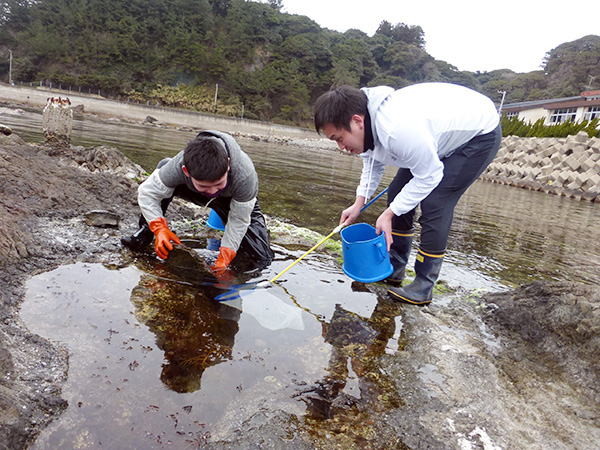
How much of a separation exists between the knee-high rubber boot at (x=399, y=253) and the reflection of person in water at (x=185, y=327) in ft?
4.89

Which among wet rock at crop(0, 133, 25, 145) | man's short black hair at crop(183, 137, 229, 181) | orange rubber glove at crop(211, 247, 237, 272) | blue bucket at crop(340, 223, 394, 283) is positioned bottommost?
orange rubber glove at crop(211, 247, 237, 272)

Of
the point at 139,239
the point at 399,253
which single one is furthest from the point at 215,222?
the point at 399,253

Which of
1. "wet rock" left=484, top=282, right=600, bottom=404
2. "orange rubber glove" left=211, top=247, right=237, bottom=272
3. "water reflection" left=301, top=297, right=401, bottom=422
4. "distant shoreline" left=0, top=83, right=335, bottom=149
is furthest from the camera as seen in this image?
"distant shoreline" left=0, top=83, right=335, bottom=149

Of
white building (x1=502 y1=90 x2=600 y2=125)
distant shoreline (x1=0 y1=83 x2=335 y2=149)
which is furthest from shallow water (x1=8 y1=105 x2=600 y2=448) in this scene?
white building (x1=502 y1=90 x2=600 y2=125)

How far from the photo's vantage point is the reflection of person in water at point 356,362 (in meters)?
1.65

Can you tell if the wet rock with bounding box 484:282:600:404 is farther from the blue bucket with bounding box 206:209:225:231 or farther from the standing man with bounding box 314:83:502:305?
the blue bucket with bounding box 206:209:225:231

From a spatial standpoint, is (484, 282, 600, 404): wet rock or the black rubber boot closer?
(484, 282, 600, 404): wet rock

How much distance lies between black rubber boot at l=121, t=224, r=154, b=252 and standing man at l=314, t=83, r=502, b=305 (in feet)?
5.36

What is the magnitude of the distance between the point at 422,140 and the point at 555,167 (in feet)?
54.9

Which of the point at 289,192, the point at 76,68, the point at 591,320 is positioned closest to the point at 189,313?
the point at 591,320

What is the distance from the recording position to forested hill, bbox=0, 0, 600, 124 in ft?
177

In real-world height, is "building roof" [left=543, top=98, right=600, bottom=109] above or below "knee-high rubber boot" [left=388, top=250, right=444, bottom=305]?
above

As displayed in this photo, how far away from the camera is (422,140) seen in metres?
2.28

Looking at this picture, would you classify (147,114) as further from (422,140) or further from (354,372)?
(354,372)
